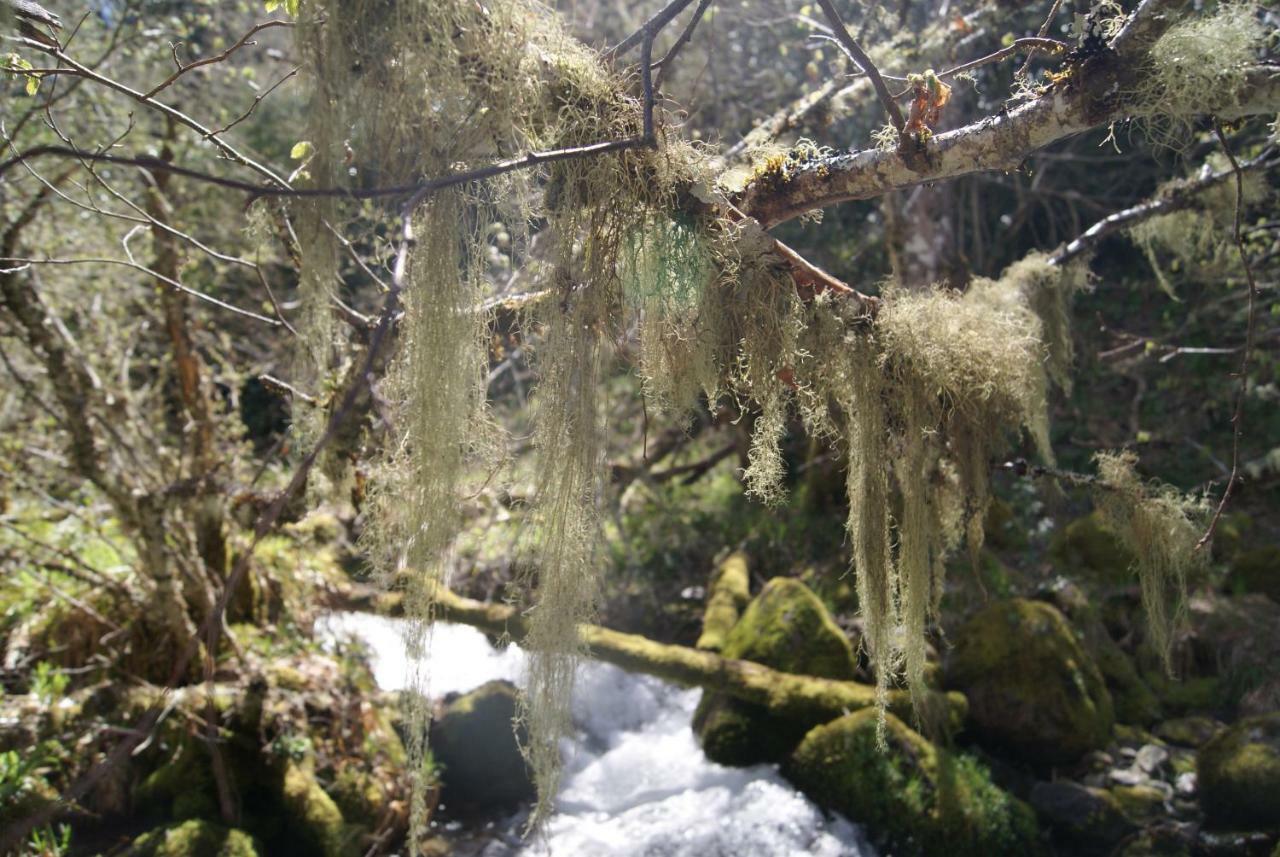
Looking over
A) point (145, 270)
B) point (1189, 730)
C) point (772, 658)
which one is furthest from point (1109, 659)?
point (145, 270)

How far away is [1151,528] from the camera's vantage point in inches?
151

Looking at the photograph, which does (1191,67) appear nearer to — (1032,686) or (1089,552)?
(1032,686)

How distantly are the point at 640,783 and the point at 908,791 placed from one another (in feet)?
5.37

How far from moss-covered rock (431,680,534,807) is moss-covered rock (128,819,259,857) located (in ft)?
4.40

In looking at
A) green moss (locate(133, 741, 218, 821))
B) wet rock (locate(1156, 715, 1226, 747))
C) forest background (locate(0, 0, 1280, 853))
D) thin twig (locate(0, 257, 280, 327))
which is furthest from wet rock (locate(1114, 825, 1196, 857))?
thin twig (locate(0, 257, 280, 327))

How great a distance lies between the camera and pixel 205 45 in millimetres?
9930

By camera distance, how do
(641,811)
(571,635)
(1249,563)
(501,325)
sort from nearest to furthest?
(571,635) → (501,325) → (641,811) → (1249,563)

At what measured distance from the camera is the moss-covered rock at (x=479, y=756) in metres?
5.50

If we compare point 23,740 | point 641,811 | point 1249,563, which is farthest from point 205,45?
point 1249,563

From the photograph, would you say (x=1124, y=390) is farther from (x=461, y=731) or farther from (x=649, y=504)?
(x=461, y=731)

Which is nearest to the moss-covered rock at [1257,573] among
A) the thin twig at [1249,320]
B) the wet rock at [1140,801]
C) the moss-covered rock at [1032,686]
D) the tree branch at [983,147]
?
the moss-covered rock at [1032,686]

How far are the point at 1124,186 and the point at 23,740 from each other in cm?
990

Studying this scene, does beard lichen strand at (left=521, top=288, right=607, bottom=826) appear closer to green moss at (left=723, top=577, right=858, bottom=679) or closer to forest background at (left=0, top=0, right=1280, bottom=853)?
forest background at (left=0, top=0, right=1280, bottom=853)

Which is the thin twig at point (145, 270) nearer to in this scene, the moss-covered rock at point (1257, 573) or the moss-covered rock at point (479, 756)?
the moss-covered rock at point (479, 756)
